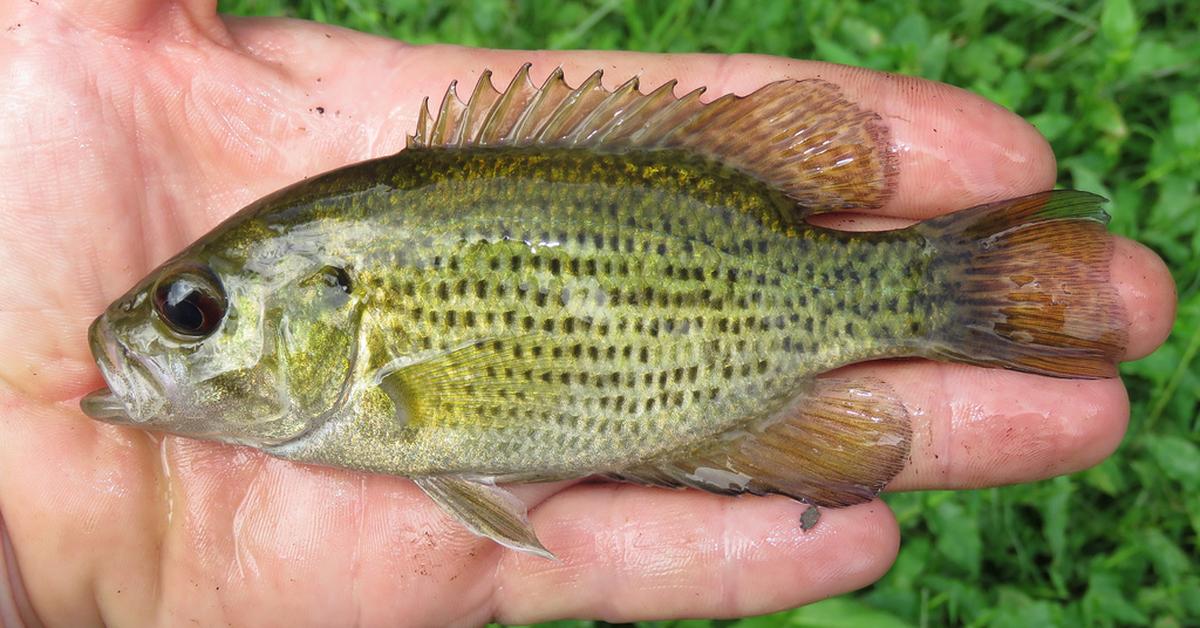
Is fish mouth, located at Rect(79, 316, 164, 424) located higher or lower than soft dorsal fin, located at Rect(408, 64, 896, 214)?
lower

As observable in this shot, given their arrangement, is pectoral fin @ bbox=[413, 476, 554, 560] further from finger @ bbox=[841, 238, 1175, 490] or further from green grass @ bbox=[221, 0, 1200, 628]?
finger @ bbox=[841, 238, 1175, 490]

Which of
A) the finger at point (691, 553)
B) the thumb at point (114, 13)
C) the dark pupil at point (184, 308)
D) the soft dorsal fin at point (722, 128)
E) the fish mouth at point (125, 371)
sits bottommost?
the finger at point (691, 553)

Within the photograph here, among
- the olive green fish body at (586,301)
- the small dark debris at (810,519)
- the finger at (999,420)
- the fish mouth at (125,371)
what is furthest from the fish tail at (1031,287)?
the fish mouth at (125,371)

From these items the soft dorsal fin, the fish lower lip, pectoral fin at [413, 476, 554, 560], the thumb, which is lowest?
pectoral fin at [413, 476, 554, 560]

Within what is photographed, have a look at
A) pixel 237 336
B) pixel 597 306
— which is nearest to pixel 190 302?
pixel 237 336

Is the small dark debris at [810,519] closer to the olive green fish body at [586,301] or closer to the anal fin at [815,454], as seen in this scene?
the anal fin at [815,454]

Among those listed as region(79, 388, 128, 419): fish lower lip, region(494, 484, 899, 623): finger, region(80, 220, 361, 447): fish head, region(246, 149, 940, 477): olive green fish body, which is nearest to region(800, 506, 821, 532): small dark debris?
region(494, 484, 899, 623): finger
